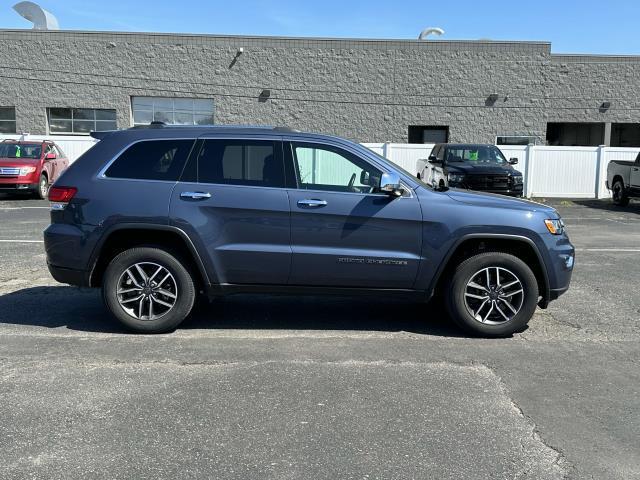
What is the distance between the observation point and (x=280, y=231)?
17.9ft

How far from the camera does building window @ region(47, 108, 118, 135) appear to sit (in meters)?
26.0

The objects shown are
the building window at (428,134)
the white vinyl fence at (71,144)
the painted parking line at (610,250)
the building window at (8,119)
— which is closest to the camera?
the painted parking line at (610,250)

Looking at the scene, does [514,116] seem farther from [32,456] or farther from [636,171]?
[32,456]

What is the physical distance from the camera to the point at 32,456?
3.36 m

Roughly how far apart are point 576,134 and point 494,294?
30.4 metres

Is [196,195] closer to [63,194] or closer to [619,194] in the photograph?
[63,194]

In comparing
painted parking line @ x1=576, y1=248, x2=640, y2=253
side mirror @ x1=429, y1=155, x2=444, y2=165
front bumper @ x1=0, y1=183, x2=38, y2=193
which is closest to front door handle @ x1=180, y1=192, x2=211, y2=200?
painted parking line @ x1=576, y1=248, x2=640, y2=253

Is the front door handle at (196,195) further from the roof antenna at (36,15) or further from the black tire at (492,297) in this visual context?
the roof antenna at (36,15)

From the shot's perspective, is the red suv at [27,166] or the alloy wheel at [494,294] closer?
the alloy wheel at [494,294]

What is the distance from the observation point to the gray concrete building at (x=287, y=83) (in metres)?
25.5

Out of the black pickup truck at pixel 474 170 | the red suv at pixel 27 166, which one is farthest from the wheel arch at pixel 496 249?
the red suv at pixel 27 166

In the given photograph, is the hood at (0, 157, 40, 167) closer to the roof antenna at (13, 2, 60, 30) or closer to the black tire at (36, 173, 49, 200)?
the black tire at (36, 173, 49, 200)

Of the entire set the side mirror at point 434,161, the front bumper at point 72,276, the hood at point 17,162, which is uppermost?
the side mirror at point 434,161

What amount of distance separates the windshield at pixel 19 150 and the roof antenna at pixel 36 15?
11005 mm
